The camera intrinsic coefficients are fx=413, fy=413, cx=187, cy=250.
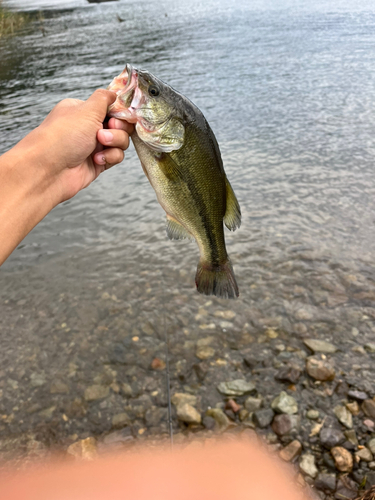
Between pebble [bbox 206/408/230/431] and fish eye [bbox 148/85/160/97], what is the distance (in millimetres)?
2272

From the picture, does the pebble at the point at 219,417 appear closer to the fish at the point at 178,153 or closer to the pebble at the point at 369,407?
the pebble at the point at 369,407

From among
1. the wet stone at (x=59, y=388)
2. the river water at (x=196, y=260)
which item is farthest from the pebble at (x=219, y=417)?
the wet stone at (x=59, y=388)

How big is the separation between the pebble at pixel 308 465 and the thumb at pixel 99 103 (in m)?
2.54

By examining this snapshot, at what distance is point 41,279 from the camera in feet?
15.4

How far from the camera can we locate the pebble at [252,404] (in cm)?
310

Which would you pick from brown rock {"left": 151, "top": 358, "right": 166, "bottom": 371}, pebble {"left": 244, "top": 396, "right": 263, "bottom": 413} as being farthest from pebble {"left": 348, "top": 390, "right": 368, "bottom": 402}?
brown rock {"left": 151, "top": 358, "right": 166, "bottom": 371}

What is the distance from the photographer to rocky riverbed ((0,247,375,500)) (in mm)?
2943

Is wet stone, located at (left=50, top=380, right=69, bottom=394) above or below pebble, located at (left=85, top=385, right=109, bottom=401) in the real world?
above

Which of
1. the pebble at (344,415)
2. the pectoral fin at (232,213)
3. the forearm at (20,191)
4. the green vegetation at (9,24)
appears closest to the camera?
the forearm at (20,191)

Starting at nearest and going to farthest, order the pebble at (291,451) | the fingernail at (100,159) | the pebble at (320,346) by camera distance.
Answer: the fingernail at (100,159) → the pebble at (291,451) → the pebble at (320,346)

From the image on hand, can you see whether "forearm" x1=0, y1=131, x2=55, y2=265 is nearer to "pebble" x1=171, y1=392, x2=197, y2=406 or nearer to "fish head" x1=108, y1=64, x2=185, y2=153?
"fish head" x1=108, y1=64, x2=185, y2=153

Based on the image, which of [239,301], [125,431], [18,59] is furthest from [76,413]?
Answer: [18,59]

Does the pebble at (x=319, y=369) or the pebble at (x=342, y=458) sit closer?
the pebble at (x=342, y=458)

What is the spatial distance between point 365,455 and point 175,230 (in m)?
1.92
